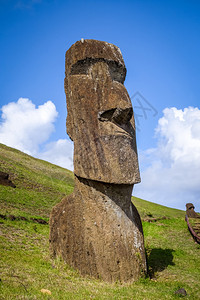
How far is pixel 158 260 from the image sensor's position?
424 inches

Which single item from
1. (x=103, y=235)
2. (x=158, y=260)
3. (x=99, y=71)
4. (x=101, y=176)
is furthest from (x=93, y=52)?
(x=158, y=260)

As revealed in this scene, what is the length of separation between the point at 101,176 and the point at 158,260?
4.93 m

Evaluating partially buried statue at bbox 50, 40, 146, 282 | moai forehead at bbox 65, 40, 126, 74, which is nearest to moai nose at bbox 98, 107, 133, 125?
partially buried statue at bbox 50, 40, 146, 282

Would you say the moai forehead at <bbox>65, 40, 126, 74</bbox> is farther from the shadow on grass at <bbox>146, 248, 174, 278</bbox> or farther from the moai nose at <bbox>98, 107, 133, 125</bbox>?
the shadow on grass at <bbox>146, 248, 174, 278</bbox>

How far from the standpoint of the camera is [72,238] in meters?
8.38

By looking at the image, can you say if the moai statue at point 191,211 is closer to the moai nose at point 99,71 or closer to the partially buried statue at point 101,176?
the partially buried statue at point 101,176

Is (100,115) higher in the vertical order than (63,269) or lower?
higher

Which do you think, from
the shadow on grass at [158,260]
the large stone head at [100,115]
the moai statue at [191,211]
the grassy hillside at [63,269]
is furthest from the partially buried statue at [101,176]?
the moai statue at [191,211]

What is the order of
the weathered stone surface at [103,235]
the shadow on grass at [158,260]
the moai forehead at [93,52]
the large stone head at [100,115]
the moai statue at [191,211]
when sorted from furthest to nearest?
1. the moai statue at [191,211]
2. the shadow on grass at [158,260]
3. the moai forehead at [93,52]
4. the large stone head at [100,115]
5. the weathered stone surface at [103,235]

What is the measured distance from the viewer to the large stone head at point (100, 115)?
7938mm

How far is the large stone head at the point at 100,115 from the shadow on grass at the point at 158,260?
339 centimetres

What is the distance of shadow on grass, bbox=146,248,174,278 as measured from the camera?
374 inches

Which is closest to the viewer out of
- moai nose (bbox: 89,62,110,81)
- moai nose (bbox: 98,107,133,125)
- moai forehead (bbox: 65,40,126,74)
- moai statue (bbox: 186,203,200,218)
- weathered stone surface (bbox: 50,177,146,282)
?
weathered stone surface (bbox: 50,177,146,282)

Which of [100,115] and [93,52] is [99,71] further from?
[100,115]
